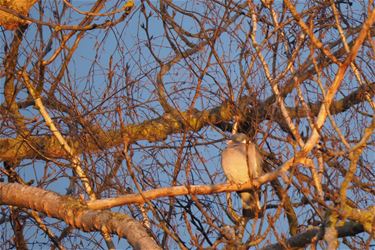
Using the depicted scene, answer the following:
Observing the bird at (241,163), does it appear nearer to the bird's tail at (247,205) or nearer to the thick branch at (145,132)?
the bird's tail at (247,205)

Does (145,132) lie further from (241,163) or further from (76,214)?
(76,214)

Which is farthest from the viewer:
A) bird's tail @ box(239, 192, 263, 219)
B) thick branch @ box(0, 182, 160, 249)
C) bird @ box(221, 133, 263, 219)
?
bird @ box(221, 133, 263, 219)

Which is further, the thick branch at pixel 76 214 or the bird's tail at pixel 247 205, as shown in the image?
the bird's tail at pixel 247 205

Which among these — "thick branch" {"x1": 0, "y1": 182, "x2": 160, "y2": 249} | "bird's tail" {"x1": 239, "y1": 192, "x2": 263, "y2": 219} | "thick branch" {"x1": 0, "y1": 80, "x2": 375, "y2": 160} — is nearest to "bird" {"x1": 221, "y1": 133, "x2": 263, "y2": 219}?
"bird's tail" {"x1": 239, "y1": 192, "x2": 263, "y2": 219}

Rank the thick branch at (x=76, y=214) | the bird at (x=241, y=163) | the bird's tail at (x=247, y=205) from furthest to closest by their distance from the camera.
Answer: the bird at (x=241, y=163) < the bird's tail at (x=247, y=205) < the thick branch at (x=76, y=214)

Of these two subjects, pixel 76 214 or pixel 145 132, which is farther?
pixel 145 132

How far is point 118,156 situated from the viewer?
5.35 m

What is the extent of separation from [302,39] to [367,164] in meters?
1.03

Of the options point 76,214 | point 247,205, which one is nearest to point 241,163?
point 247,205

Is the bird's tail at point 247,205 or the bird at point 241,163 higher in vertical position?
the bird at point 241,163

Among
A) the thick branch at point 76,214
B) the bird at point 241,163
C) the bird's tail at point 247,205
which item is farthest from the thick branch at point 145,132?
the bird's tail at point 247,205

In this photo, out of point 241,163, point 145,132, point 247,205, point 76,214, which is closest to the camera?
point 76,214

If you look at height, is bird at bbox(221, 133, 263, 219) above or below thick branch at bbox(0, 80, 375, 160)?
below

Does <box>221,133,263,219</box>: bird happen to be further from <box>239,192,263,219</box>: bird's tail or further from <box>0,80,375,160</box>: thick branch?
<box>0,80,375,160</box>: thick branch
